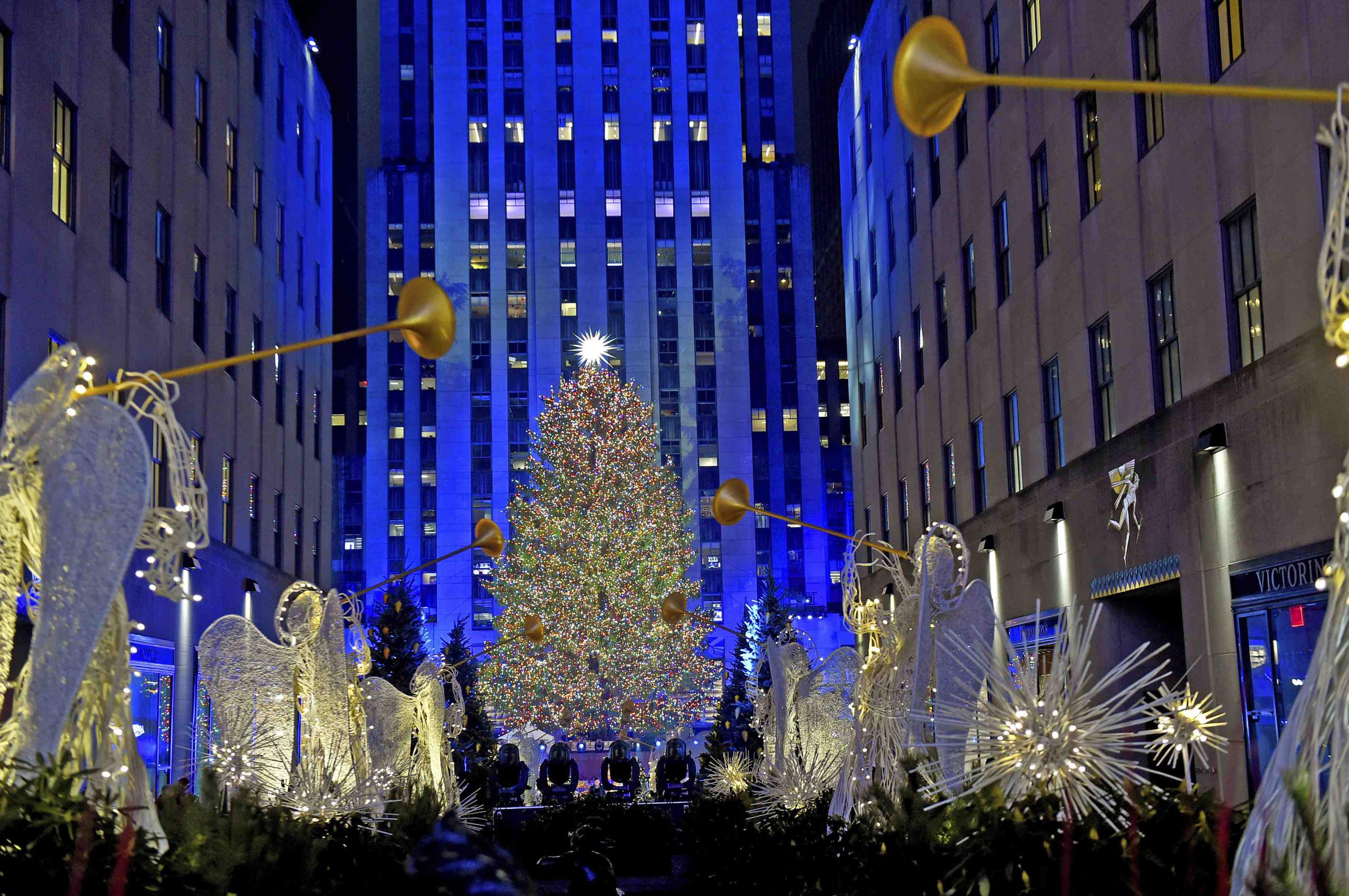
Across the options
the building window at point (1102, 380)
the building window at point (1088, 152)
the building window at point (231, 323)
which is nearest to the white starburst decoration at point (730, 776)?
the building window at point (1102, 380)

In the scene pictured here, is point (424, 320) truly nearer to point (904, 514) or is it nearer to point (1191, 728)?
point (1191, 728)

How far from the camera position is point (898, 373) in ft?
127

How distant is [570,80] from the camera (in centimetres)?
7319

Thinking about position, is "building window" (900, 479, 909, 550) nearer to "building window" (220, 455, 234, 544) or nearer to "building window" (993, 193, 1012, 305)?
"building window" (993, 193, 1012, 305)

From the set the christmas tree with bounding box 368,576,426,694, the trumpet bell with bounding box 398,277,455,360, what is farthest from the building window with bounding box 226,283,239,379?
the trumpet bell with bounding box 398,277,455,360

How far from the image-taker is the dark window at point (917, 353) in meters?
35.6

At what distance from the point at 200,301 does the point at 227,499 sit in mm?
4783

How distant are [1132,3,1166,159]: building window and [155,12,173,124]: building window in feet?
57.6

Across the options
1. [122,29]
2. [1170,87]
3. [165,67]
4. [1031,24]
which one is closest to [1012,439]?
[1031,24]

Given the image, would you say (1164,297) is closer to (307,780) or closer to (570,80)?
(307,780)

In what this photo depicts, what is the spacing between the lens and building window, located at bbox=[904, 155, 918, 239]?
35772 mm

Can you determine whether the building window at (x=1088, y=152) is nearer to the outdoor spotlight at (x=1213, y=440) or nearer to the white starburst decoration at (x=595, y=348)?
the outdoor spotlight at (x=1213, y=440)

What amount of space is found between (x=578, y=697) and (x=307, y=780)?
33214 millimetres

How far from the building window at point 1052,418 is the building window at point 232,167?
738 inches
